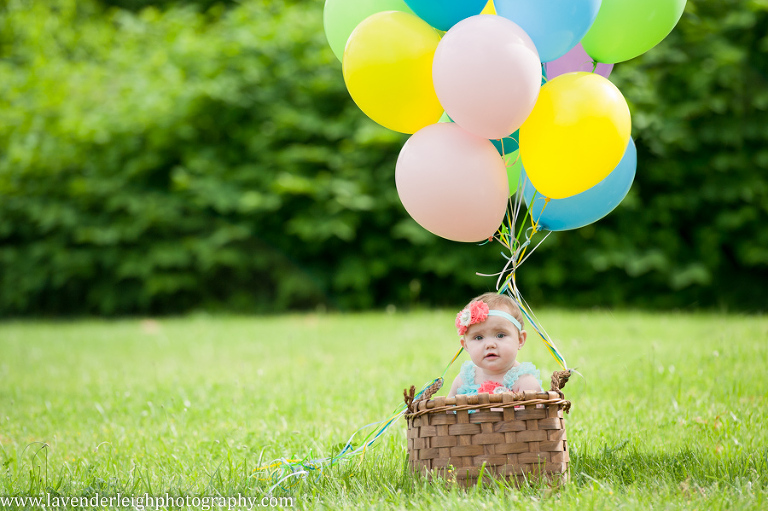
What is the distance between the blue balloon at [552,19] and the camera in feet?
6.59

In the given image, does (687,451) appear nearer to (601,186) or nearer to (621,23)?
(601,186)

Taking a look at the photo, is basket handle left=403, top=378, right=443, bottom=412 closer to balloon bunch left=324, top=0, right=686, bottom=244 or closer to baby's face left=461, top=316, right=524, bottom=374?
baby's face left=461, top=316, right=524, bottom=374

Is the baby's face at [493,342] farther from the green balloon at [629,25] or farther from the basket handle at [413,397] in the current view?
the green balloon at [629,25]

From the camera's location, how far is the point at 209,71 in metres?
7.65

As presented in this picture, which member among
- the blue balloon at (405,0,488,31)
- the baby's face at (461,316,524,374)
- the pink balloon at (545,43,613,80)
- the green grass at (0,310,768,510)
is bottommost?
the green grass at (0,310,768,510)

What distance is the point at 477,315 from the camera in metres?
2.20

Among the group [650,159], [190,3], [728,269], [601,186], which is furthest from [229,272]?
[190,3]

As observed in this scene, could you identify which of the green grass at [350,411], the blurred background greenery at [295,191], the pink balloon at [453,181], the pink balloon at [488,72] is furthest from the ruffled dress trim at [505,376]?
the blurred background greenery at [295,191]

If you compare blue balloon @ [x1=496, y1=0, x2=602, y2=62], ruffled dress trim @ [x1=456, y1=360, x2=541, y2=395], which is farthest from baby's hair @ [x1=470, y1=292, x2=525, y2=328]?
blue balloon @ [x1=496, y1=0, x2=602, y2=62]

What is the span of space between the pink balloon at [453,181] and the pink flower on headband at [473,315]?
0.23 meters

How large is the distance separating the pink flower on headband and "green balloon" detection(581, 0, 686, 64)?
35.7 inches

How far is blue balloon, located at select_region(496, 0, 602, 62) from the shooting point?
6.59 feet

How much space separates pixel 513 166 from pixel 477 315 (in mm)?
578

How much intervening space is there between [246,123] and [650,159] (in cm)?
434
